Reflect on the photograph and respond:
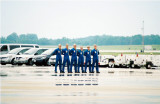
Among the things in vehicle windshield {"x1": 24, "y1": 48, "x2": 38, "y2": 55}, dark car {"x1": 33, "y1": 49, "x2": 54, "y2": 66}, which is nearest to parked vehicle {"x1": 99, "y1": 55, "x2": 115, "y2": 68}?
dark car {"x1": 33, "y1": 49, "x2": 54, "y2": 66}

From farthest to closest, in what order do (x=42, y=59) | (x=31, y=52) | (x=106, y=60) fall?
(x=31, y=52) < (x=42, y=59) < (x=106, y=60)

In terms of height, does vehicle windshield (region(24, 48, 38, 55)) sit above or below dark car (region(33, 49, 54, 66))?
above

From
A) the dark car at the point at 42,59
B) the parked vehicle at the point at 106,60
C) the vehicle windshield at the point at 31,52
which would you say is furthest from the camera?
the vehicle windshield at the point at 31,52

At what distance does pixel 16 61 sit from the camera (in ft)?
130

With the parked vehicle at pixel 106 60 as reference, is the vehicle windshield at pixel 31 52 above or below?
above

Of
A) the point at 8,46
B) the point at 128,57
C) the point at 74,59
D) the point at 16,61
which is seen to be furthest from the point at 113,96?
the point at 8,46

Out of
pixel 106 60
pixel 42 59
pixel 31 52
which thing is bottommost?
pixel 106 60

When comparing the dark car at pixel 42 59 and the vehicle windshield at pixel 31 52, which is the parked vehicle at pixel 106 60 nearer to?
the dark car at pixel 42 59

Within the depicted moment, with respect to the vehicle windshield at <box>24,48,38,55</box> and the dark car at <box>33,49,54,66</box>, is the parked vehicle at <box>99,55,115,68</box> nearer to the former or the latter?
the dark car at <box>33,49,54,66</box>

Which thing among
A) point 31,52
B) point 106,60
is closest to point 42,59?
point 31,52

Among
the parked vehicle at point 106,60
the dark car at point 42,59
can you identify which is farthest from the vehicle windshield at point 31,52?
the parked vehicle at point 106,60

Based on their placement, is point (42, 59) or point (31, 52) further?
point (31, 52)

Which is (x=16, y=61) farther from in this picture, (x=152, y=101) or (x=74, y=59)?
(x=152, y=101)

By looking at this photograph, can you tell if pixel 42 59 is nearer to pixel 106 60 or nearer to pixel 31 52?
pixel 31 52
